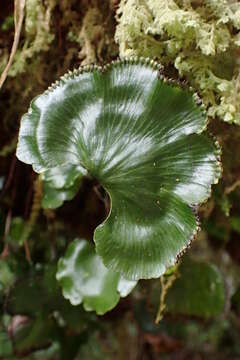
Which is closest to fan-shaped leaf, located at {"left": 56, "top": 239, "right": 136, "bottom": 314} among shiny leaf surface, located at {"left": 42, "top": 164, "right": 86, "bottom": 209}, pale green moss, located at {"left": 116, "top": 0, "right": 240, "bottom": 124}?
shiny leaf surface, located at {"left": 42, "top": 164, "right": 86, "bottom": 209}

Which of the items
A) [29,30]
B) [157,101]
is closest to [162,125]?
[157,101]

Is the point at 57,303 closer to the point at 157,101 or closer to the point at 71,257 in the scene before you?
the point at 71,257

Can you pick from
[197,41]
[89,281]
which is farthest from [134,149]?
[89,281]

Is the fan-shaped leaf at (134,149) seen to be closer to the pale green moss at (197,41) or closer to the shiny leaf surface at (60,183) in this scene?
the pale green moss at (197,41)

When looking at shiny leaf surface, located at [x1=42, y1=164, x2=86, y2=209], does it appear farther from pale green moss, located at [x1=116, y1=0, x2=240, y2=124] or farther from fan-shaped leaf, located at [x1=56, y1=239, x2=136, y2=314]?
pale green moss, located at [x1=116, y1=0, x2=240, y2=124]

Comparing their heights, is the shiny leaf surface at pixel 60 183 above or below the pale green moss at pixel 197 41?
below

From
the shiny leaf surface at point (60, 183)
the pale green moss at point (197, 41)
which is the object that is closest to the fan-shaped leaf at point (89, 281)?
the shiny leaf surface at point (60, 183)
